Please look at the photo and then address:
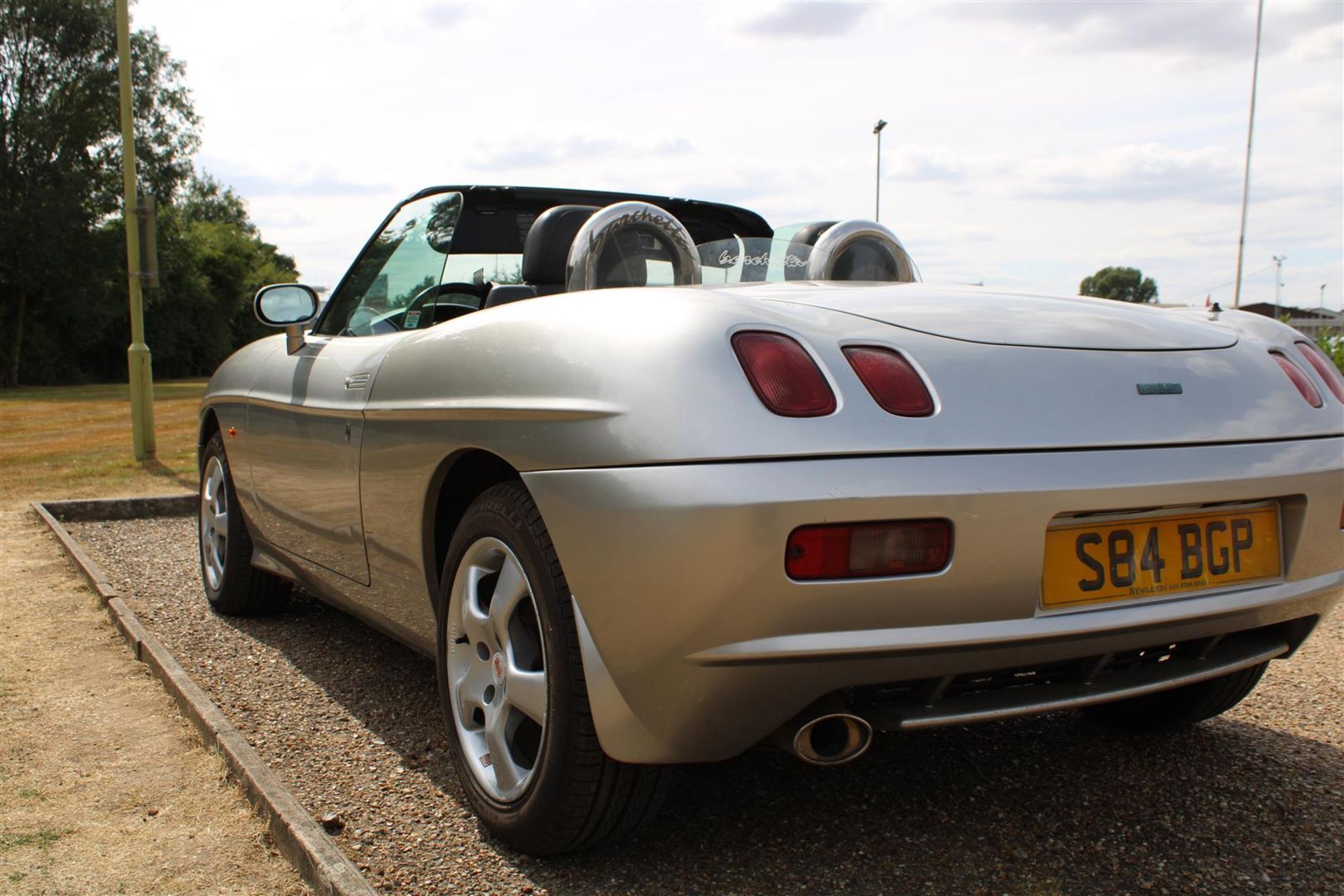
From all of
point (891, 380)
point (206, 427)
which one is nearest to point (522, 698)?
point (891, 380)

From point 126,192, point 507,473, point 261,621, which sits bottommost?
point 261,621

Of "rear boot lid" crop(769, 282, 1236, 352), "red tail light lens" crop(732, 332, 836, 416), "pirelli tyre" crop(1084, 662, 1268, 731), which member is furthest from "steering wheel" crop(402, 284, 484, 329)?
"pirelli tyre" crop(1084, 662, 1268, 731)

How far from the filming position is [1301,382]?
103 inches

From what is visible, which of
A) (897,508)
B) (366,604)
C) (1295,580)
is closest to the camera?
(897,508)

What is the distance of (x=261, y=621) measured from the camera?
4.83 metres

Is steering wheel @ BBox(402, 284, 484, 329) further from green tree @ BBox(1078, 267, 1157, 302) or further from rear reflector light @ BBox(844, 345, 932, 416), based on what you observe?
green tree @ BBox(1078, 267, 1157, 302)

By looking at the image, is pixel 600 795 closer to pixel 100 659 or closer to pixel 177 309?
pixel 100 659

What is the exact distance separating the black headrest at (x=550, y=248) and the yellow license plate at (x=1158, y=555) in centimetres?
159

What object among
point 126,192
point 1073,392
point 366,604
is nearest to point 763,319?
point 1073,392

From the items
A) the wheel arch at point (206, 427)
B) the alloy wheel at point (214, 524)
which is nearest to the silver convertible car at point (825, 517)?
the alloy wheel at point (214, 524)

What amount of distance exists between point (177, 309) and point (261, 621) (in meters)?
48.9

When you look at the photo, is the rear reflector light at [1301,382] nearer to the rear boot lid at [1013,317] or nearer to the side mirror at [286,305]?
the rear boot lid at [1013,317]

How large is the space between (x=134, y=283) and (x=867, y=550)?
1039 cm

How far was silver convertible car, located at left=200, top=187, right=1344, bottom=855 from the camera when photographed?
79.9 inches
